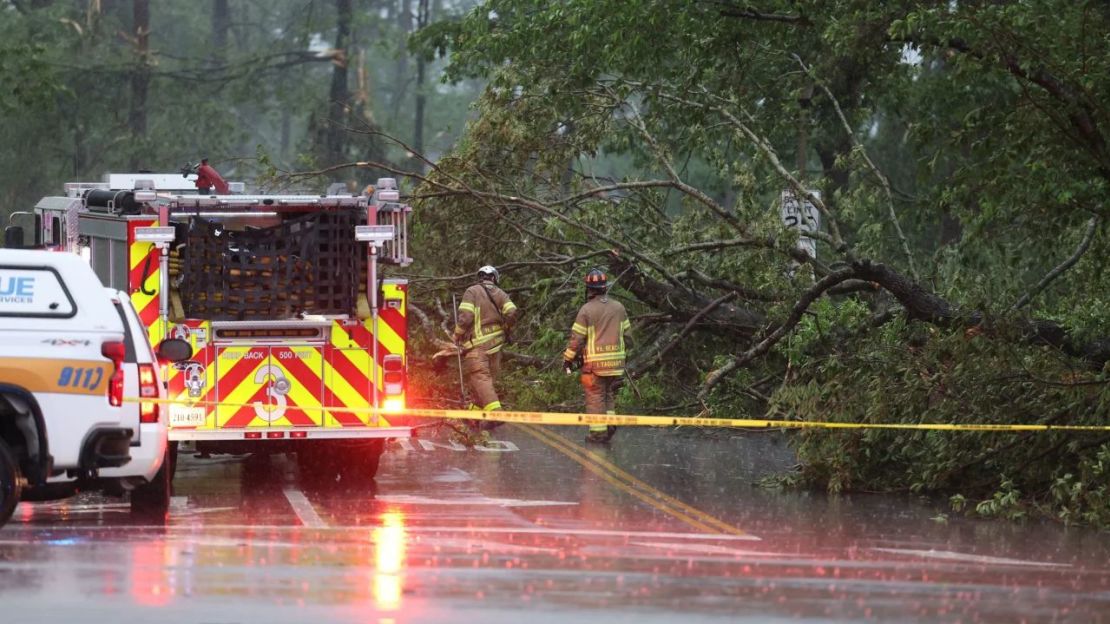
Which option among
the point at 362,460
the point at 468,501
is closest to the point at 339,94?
the point at 362,460

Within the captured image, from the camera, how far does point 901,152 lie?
3484 centimetres

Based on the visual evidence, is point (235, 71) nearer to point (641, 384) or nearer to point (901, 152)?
point (901, 152)

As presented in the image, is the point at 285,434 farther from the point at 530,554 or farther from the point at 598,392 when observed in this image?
the point at 598,392

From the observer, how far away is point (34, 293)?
1062cm

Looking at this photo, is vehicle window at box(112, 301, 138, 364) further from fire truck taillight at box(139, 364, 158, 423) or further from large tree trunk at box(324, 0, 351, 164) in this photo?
large tree trunk at box(324, 0, 351, 164)

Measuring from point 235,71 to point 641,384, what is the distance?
134ft

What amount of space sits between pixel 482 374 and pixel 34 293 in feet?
26.9

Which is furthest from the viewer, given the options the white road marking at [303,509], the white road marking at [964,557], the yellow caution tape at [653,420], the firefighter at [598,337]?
the firefighter at [598,337]

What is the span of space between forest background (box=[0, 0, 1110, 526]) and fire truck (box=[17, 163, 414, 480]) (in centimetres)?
253

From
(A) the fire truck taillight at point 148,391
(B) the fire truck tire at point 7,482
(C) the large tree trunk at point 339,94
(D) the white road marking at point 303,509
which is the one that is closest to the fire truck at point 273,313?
(D) the white road marking at point 303,509

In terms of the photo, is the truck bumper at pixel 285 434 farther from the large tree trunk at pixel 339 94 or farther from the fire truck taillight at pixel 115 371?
the large tree trunk at pixel 339 94

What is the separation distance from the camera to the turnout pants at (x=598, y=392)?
59.2 ft

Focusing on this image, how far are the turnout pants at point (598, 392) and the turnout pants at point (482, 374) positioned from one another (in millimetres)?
873

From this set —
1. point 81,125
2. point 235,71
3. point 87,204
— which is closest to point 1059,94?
point 87,204
